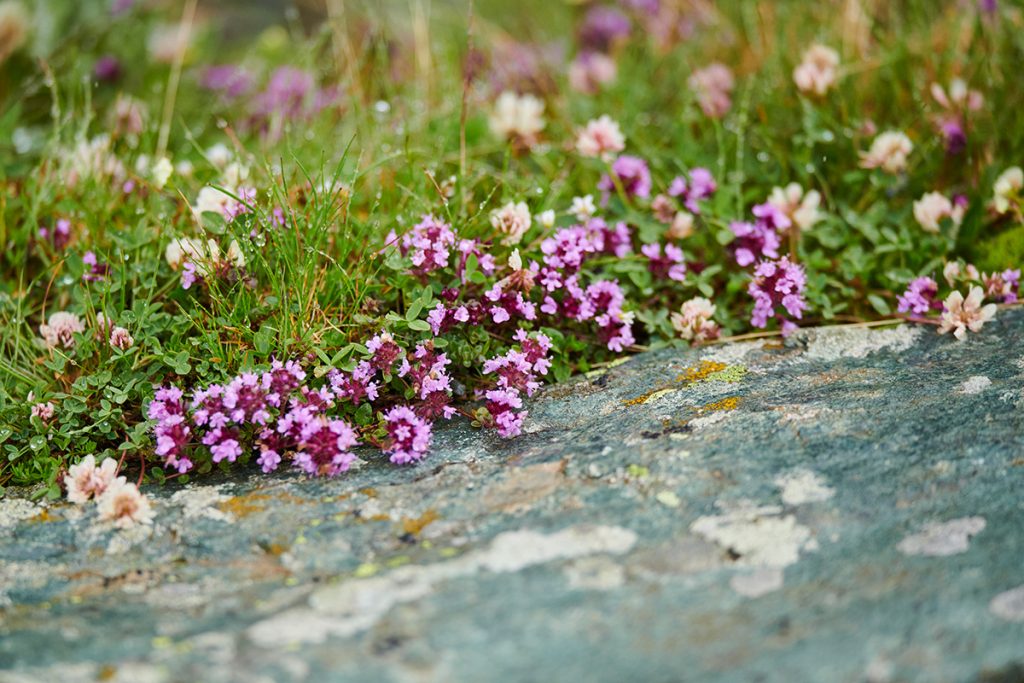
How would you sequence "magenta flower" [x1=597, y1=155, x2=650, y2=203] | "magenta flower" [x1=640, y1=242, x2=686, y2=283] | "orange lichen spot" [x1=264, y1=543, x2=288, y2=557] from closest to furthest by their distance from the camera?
1. "orange lichen spot" [x1=264, y1=543, x2=288, y2=557]
2. "magenta flower" [x1=640, y1=242, x2=686, y2=283]
3. "magenta flower" [x1=597, y1=155, x2=650, y2=203]

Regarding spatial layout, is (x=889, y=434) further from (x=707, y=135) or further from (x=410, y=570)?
(x=707, y=135)

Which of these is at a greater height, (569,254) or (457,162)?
(457,162)

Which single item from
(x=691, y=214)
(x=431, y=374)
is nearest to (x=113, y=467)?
(x=431, y=374)

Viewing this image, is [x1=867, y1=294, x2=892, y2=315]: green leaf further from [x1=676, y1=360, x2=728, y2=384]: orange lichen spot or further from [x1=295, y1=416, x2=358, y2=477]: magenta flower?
[x1=295, y1=416, x2=358, y2=477]: magenta flower

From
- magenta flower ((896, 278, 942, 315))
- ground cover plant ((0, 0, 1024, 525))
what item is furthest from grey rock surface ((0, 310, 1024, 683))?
magenta flower ((896, 278, 942, 315))

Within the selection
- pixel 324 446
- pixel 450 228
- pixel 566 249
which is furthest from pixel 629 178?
pixel 324 446

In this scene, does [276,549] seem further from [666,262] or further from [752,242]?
[752,242]
